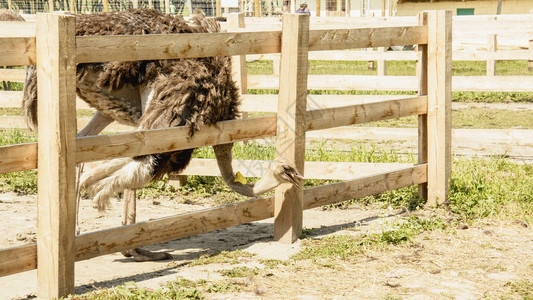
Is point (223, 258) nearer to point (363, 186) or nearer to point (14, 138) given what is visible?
point (363, 186)

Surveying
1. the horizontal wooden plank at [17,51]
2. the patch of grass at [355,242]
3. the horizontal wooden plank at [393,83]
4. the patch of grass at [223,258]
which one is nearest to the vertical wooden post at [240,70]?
the horizontal wooden plank at [393,83]

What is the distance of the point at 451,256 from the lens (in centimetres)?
514

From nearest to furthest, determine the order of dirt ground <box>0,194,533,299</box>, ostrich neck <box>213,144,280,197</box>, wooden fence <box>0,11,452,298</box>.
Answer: wooden fence <box>0,11,452,298</box>, dirt ground <box>0,194,533,299</box>, ostrich neck <box>213,144,280,197</box>

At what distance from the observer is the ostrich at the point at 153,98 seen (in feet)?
16.8

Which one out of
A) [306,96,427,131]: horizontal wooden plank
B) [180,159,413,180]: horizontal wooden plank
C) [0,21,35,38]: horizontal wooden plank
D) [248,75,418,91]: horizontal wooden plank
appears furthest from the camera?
[248,75,418,91]: horizontal wooden plank

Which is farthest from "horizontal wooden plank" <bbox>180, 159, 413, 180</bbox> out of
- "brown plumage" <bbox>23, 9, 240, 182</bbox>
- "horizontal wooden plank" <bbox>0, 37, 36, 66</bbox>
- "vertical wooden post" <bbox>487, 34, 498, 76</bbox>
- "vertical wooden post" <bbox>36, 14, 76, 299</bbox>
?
"vertical wooden post" <bbox>487, 34, 498, 76</bbox>

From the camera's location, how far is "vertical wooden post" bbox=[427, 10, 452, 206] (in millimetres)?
6367

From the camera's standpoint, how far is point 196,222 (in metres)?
5.02

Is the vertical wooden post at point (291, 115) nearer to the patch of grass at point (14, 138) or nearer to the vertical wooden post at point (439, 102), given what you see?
the vertical wooden post at point (439, 102)

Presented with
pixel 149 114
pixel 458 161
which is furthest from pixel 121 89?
pixel 458 161

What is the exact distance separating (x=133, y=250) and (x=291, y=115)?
1467 mm

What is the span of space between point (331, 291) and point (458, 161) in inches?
140

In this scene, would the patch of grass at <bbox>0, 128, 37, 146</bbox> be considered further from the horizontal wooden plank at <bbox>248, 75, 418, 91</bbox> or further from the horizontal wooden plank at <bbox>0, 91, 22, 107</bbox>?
the horizontal wooden plank at <bbox>248, 75, 418, 91</bbox>

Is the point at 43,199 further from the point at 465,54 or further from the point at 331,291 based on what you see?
the point at 465,54
